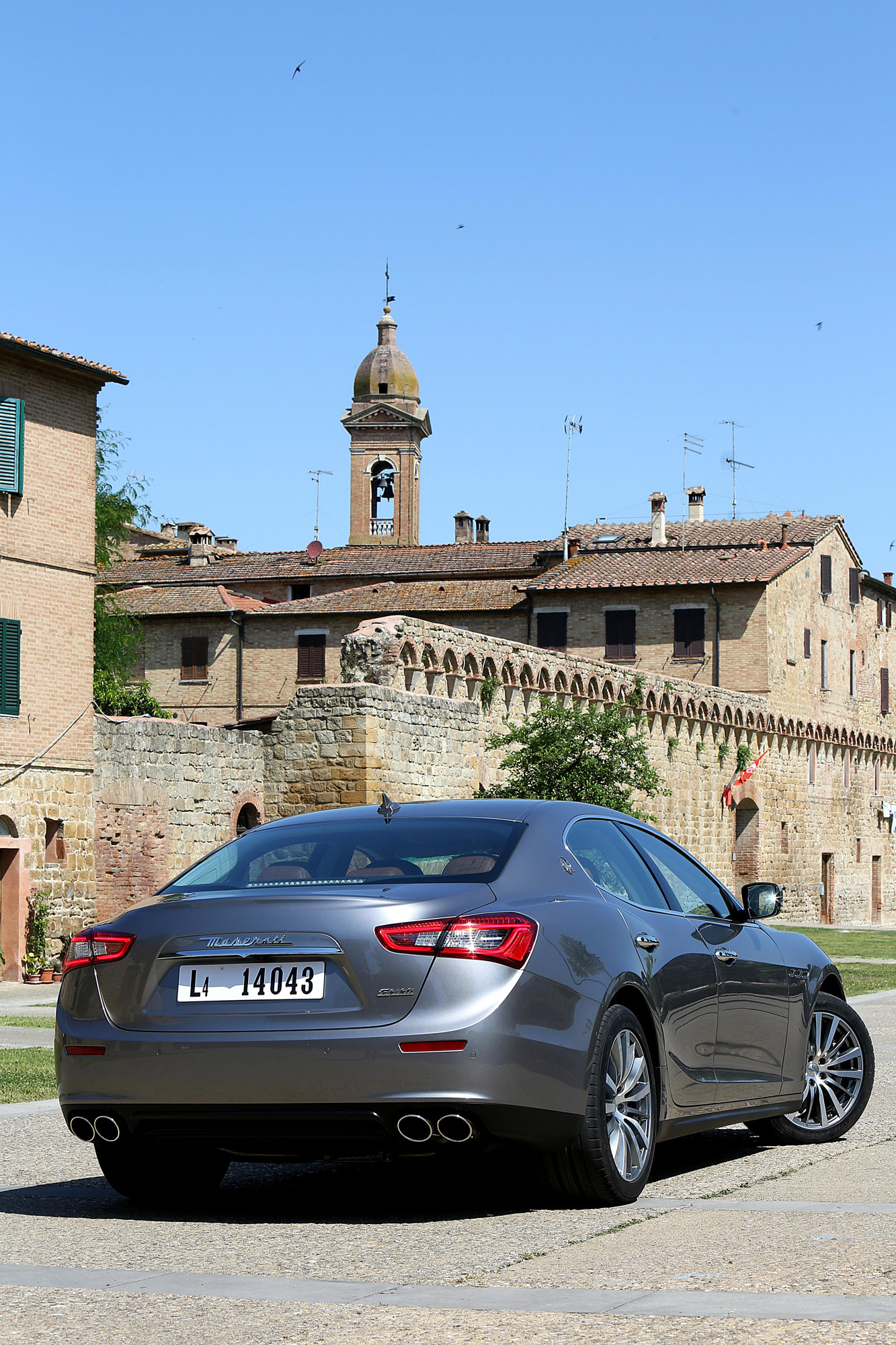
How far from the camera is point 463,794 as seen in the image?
1115 inches

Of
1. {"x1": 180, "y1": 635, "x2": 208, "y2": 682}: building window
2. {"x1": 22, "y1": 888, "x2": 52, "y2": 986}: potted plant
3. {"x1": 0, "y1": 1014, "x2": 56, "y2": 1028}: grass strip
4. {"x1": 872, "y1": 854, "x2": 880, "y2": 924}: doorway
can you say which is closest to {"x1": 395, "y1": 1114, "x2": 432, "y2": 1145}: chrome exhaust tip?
{"x1": 0, "y1": 1014, "x2": 56, "y2": 1028}: grass strip

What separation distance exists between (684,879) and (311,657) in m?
44.1

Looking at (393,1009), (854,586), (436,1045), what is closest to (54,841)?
(393,1009)

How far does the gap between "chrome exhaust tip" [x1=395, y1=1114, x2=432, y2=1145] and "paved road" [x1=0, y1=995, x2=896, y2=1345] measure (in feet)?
1.04

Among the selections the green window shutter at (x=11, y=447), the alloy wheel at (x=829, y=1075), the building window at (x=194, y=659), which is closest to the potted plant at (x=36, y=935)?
the green window shutter at (x=11, y=447)

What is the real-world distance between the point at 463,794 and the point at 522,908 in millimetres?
22422

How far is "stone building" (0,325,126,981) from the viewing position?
23.4 metres

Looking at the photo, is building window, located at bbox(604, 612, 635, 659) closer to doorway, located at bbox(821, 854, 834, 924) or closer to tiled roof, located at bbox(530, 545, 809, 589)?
tiled roof, located at bbox(530, 545, 809, 589)

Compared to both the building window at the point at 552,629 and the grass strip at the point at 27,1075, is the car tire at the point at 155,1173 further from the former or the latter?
the building window at the point at 552,629

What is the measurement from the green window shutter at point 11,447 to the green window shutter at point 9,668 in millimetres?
1908

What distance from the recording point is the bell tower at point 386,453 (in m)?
84.0

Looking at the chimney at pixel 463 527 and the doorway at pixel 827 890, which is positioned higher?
the chimney at pixel 463 527

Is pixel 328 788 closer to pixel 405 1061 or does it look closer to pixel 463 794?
pixel 463 794

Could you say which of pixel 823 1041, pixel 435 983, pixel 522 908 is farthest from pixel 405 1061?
pixel 823 1041
